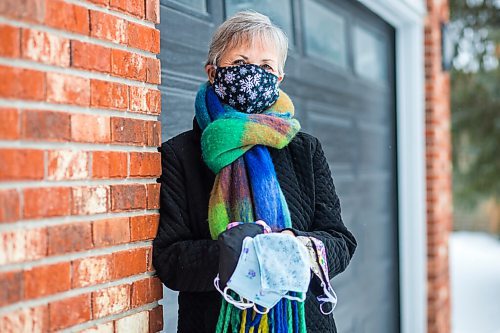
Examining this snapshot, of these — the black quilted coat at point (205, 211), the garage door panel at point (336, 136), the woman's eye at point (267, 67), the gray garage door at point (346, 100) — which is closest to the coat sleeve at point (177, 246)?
the black quilted coat at point (205, 211)

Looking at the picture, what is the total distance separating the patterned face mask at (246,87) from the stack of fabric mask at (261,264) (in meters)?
0.37

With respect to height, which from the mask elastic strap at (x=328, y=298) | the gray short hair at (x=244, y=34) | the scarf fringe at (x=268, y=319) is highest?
the gray short hair at (x=244, y=34)

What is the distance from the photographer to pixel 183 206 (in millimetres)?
2064

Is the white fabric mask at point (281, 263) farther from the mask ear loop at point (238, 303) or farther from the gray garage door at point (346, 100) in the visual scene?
the gray garage door at point (346, 100)

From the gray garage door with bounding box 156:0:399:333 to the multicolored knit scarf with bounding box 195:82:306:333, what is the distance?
73 cm

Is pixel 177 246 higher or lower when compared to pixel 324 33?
lower

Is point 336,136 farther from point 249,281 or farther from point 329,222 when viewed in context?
point 249,281

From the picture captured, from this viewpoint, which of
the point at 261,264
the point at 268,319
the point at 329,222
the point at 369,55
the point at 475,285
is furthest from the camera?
the point at 475,285

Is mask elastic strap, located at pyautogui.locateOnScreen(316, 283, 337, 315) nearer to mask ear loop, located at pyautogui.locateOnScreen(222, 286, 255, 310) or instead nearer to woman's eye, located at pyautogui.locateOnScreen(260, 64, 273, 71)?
mask ear loop, located at pyautogui.locateOnScreen(222, 286, 255, 310)

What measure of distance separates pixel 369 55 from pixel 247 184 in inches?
121

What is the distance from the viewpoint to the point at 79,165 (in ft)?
5.86

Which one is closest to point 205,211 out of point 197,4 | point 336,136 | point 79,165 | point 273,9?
point 79,165

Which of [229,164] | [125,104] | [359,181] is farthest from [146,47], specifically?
[359,181]

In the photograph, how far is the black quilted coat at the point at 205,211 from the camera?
202cm
